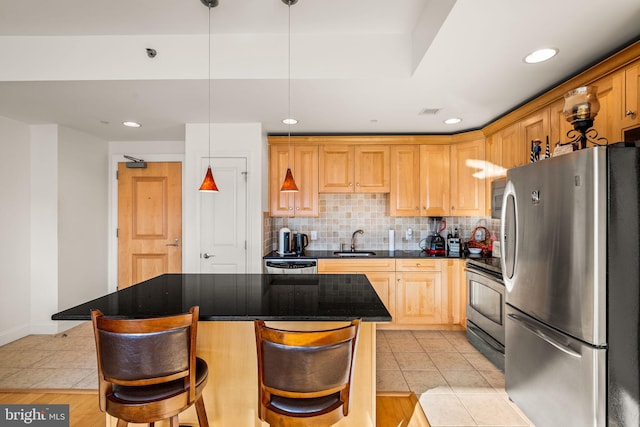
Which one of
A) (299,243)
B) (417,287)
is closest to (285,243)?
(299,243)

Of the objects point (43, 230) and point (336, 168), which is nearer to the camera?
point (43, 230)

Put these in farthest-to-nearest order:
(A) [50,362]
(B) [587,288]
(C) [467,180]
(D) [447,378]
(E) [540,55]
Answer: (C) [467,180] → (A) [50,362] → (D) [447,378] → (E) [540,55] → (B) [587,288]

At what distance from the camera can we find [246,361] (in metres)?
1.78

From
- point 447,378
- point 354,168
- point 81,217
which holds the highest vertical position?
point 354,168

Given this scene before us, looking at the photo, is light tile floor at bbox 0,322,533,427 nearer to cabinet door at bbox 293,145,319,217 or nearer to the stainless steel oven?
the stainless steel oven

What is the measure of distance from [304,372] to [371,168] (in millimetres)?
3036

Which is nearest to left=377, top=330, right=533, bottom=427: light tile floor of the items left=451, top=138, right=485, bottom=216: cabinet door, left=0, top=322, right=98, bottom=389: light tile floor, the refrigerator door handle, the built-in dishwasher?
the refrigerator door handle

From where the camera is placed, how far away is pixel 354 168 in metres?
3.97

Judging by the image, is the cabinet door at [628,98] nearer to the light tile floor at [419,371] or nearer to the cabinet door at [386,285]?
the light tile floor at [419,371]

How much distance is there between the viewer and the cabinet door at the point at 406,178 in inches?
156

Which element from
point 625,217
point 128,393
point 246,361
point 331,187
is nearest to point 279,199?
point 331,187

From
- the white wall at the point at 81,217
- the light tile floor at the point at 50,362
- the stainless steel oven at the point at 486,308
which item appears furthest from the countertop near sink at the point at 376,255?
the white wall at the point at 81,217

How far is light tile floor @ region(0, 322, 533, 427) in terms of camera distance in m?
2.23

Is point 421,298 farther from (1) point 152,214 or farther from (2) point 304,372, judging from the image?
(1) point 152,214
